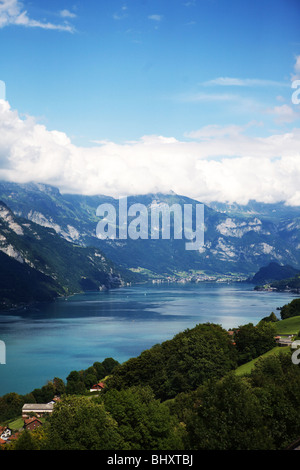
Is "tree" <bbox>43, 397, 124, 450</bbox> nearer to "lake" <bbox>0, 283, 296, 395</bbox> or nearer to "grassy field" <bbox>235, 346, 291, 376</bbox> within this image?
"grassy field" <bbox>235, 346, 291, 376</bbox>

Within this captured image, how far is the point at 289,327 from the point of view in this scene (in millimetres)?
78312

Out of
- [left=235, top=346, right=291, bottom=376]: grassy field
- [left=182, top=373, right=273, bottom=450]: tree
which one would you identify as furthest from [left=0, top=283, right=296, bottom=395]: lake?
[left=182, top=373, right=273, bottom=450]: tree

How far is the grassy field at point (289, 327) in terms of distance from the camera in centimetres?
7304

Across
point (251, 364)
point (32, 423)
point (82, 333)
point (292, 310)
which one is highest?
point (292, 310)

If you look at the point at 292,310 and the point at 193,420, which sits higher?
the point at 193,420

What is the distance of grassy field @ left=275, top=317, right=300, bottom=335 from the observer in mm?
73037

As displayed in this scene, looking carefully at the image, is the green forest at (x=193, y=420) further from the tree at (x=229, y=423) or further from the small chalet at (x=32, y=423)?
the small chalet at (x=32, y=423)

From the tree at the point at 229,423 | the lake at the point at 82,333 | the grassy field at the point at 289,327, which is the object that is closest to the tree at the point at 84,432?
the tree at the point at 229,423

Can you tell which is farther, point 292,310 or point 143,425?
point 292,310

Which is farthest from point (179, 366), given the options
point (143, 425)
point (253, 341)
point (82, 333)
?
point (82, 333)

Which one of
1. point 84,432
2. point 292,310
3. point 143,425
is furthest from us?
point 292,310

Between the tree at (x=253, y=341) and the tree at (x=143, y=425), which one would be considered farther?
the tree at (x=253, y=341)

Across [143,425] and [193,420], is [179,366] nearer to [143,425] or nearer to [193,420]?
[143,425]
